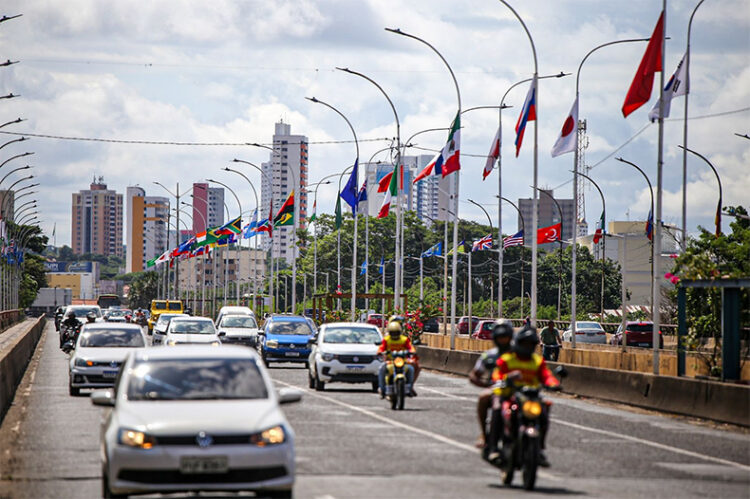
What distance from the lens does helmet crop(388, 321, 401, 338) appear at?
77.0 ft

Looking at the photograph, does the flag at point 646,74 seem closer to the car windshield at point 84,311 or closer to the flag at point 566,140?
the flag at point 566,140

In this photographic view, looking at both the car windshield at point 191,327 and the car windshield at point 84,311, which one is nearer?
the car windshield at point 191,327

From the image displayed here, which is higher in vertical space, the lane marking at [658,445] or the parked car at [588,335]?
the parked car at [588,335]

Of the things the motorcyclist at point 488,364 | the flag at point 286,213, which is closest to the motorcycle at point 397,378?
the motorcyclist at point 488,364

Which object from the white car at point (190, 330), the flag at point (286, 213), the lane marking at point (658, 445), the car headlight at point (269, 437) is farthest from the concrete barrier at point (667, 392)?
the flag at point (286, 213)

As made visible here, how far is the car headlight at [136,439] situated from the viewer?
10828 mm

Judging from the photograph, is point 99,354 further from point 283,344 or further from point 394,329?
point 283,344

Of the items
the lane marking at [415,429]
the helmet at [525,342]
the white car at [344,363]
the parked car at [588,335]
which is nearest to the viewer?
the helmet at [525,342]

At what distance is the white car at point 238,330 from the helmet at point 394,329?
1932 cm

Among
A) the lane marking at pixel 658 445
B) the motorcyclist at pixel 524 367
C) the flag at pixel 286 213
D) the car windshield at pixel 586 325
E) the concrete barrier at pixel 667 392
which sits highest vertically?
the flag at pixel 286 213

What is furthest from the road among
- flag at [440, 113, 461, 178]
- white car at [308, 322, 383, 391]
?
flag at [440, 113, 461, 178]

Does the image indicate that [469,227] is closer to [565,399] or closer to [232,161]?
[232,161]

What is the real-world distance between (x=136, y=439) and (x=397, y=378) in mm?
12802

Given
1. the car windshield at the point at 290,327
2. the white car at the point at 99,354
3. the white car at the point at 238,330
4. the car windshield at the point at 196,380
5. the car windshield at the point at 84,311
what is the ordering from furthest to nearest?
the car windshield at the point at 84,311 < the white car at the point at 238,330 < the car windshield at the point at 290,327 < the white car at the point at 99,354 < the car windshield at the point at 196,380
